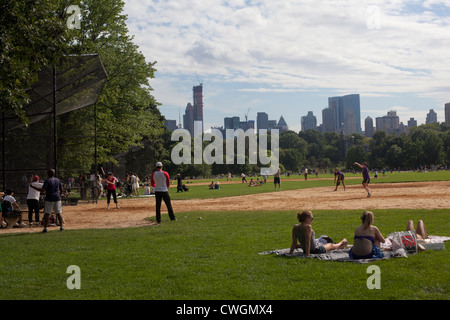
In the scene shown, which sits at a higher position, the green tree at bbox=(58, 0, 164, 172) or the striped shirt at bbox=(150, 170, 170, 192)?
the green tree at bbox=(58, 0, 164, 172)

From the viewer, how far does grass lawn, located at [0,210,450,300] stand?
644 centimetres

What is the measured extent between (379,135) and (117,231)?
167 metres

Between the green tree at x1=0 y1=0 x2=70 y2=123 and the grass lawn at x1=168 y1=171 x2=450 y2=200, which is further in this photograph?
the grass lawn at x1=168 y1=171 x2=450 y2=200

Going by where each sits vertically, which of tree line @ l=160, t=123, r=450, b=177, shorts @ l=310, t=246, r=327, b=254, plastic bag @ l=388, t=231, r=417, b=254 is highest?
tree line @ l=160, t=123, r=450, b=177

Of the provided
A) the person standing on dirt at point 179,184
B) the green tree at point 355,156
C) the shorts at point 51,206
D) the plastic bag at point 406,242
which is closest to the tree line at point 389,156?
the green tree at point 355,156

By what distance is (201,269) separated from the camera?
7953mm

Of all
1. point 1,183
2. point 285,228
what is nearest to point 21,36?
point 1,183

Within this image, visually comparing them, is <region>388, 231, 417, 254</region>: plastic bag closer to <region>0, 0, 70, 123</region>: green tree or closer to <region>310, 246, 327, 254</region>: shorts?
<region>310, 246, 327, 254</region>: shorts

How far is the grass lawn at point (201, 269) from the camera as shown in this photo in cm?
644

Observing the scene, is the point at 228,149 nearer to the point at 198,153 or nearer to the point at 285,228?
the point at 198,153

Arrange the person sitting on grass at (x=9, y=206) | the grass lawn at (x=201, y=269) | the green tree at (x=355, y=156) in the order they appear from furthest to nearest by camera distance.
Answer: the green tree at (x=355, y=156)
the person sitting on grass at (x=9, y=206)
the grass lawn at (x=201, y=269)

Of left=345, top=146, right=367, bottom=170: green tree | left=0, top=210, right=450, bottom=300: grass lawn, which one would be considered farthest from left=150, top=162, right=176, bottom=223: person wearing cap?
left=345, top=146, right=367, bottom=170: green tree

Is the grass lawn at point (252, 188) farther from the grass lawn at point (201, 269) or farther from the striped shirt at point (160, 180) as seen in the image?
the grass lawn at point (201, 269)

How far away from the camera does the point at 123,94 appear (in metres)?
36.4
